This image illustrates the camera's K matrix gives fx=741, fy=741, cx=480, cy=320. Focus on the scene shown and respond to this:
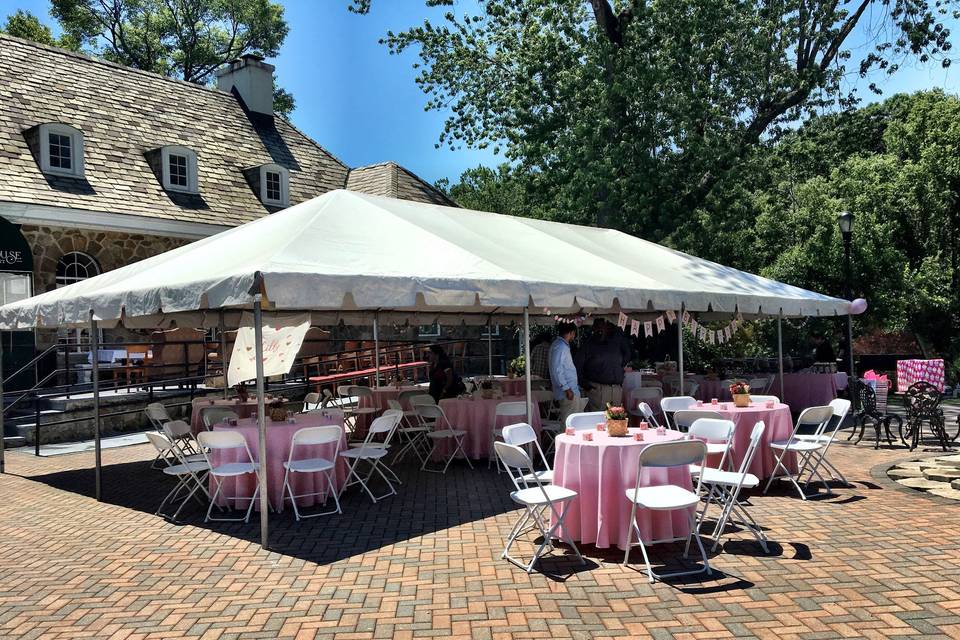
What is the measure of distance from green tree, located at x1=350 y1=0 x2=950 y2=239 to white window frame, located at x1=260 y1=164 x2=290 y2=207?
4660mm

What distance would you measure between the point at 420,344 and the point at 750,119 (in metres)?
10.2

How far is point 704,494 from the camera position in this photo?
711 centimetres

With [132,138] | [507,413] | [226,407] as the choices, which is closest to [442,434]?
[507,413]

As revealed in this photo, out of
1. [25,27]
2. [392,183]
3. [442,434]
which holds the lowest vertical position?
[442,434]

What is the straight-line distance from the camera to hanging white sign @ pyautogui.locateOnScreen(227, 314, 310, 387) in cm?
642

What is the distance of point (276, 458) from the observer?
23.0ft

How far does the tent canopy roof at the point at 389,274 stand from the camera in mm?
6211

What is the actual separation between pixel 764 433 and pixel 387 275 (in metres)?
4.18

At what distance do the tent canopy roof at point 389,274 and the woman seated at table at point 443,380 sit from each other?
7.55 ft

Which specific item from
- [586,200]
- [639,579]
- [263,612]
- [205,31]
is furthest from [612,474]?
[205,31]

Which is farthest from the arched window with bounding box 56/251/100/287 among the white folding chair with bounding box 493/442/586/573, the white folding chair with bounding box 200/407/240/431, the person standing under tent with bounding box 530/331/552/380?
the white folding chair with bounding box 493/442/586/573

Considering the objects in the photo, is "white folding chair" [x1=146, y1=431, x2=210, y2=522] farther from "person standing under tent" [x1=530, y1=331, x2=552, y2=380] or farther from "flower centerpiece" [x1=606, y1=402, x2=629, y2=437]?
"person standing under tent" [x1=530, y1=331, x2=552, y2=380]

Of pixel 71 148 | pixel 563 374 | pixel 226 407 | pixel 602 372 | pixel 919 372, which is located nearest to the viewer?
pixel 563 374

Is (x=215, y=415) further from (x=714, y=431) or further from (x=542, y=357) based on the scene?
(x=714, y=431)
